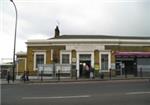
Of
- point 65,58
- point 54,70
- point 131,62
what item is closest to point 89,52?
point 65,58

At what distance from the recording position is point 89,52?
50188 mm

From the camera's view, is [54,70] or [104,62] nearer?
[54,70]

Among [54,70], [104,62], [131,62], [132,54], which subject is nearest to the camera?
[54,70]

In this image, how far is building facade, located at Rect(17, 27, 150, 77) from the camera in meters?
49.1

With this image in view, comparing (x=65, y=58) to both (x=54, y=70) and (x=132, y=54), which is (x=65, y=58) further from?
(x=132, y=54)

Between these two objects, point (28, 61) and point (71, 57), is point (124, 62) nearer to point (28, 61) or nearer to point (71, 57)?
point (71, 57)

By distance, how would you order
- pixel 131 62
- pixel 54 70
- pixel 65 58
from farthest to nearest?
pixel 65 58, pixel 131 62, pixel 54 70

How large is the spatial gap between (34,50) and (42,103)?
3765cm

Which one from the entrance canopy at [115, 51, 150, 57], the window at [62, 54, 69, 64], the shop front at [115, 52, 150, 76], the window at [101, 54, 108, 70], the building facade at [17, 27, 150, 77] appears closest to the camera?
the shop front at [115, 52, 150, 76]

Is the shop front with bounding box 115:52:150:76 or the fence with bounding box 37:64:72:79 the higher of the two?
the shop front with bounding box 115:52:150:76

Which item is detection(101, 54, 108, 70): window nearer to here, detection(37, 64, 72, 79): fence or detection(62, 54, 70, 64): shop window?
detection(62, 54, 70, 64): shop window

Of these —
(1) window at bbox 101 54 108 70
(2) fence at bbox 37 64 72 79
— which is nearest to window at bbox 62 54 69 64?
(1) window at bbox 101 54 108 70

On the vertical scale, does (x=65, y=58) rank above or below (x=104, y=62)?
above

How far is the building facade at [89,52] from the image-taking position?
49.1 m
